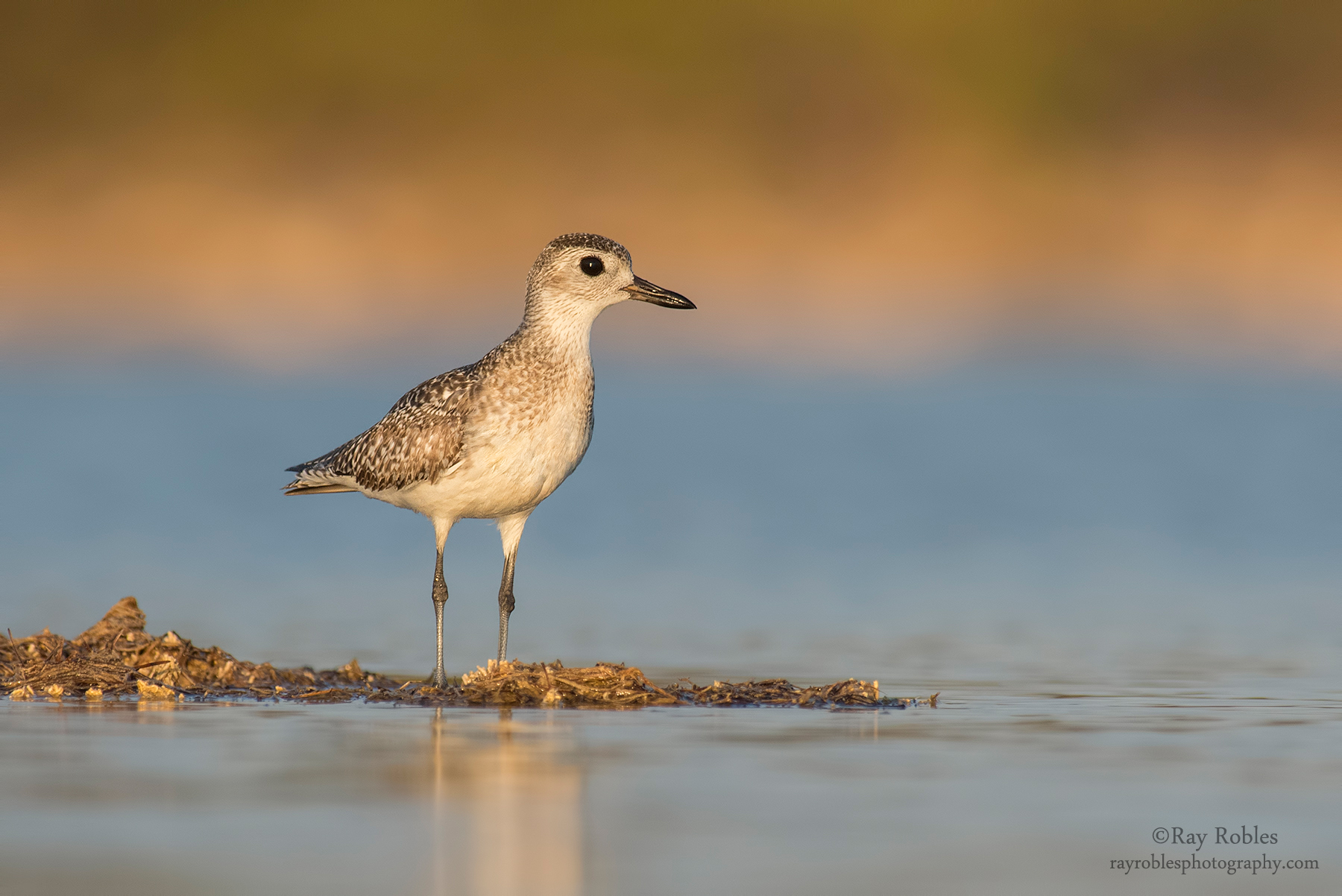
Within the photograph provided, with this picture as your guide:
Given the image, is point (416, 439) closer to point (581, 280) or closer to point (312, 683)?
point (581, 280)

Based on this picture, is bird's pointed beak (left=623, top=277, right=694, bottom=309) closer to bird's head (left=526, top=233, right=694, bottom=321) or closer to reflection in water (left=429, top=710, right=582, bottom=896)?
bird's head (left=526, top=233, right=694, bottom=321)

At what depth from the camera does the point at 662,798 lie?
6.86 metres

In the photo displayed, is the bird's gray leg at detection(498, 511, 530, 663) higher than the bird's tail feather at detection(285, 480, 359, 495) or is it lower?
lower

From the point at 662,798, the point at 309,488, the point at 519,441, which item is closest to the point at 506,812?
the point at 662,798

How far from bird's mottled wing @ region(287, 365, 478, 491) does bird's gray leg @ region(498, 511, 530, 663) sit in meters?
0.80

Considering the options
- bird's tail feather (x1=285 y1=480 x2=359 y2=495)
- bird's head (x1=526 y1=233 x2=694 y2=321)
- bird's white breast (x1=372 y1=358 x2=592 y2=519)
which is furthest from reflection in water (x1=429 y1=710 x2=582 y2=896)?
bird's tail feather (x1=285 y1=480 x2=359 y2=495)

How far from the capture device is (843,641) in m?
12.8

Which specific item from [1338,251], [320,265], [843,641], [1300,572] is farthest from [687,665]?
[1338,251]

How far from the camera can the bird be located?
11.3 m

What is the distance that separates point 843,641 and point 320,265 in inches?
670

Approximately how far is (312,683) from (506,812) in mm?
4611

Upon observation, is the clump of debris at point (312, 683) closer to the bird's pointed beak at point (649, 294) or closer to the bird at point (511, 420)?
the bird at point (511, 420)

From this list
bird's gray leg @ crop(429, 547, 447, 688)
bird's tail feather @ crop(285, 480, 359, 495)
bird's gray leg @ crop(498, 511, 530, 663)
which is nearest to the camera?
bird's gray leg @ crop(429, 547, 447, 688)

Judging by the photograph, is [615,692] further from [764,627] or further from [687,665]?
[764,627]
